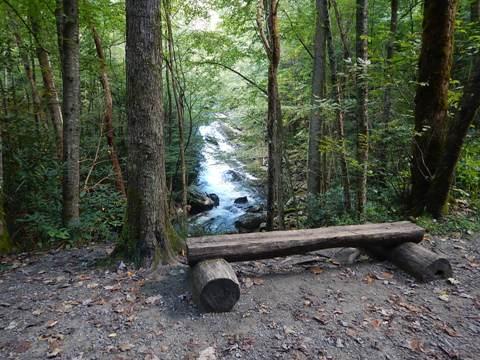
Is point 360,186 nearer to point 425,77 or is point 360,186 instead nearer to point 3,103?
point 425,77

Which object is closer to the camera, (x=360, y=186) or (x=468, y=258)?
(x=468, y=258)

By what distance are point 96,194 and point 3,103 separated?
2.57 meters

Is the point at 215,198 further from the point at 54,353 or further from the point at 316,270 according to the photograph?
the point at 54,353

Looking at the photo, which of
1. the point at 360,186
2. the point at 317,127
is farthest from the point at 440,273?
the point at 317,127

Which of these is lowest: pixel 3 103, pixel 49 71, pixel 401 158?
pixel 401 158

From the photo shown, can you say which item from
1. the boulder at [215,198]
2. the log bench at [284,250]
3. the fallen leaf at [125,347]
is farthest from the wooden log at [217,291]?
the boulder at [215,198]

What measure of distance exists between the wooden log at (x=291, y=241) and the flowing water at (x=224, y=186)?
19.9 feet

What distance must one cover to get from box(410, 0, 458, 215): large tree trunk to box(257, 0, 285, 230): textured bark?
2.47m

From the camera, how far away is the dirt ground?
8.13 feet

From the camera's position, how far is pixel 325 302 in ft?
10.4

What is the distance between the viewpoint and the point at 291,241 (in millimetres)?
3547

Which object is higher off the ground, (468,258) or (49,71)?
(49,71)

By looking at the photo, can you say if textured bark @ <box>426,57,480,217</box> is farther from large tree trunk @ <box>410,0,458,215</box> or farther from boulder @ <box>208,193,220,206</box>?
boulder @ <box>208,193,220,206</box>

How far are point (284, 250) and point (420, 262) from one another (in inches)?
64.6
